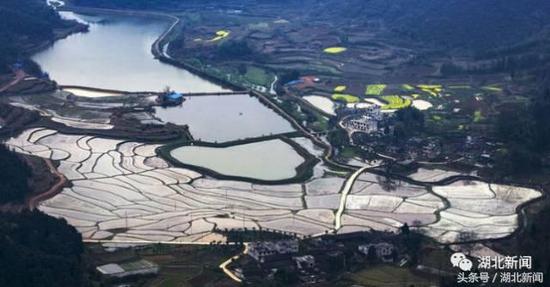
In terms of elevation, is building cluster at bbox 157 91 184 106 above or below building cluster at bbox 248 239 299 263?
above

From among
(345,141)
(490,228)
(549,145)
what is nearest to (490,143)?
(549,145)

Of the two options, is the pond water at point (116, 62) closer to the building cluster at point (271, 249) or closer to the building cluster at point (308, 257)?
the building cluster at point (271, 249)

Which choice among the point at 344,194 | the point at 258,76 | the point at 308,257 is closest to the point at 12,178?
the point at 344,194

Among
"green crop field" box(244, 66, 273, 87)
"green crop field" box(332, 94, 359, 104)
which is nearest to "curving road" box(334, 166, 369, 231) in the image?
"green crop field" box(332, 94, 359, 104)

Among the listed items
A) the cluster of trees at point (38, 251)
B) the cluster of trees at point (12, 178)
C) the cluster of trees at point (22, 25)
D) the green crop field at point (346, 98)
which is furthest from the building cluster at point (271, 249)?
the cluster of trees at point (22, 25)

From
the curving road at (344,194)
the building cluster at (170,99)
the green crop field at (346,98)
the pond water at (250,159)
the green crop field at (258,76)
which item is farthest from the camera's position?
the green crop field at (258,76)

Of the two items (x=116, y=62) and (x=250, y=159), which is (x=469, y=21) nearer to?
(x=116, y=62)

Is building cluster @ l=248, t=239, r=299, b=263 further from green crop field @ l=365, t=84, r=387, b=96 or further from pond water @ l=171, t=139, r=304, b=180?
green crop field @ l=365, t=84, r=387, b=96
